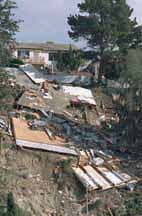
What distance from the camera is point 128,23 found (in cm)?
4612

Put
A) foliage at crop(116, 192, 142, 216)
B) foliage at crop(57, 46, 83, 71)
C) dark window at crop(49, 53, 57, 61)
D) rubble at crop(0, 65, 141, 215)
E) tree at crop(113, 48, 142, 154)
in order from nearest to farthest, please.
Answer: foliage at crop(116, 192, 142, 216)
rubble at crop(0, 65, 141, 215)
tree at crop(113, 48, 142, 154)
foliage at crop(57, 46, 83, 71)
dark window at crop(49, 53, 57, 61)

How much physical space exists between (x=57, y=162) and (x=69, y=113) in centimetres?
663

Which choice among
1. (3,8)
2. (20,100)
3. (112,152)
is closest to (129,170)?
(112,152)

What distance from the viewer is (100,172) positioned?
32.0m

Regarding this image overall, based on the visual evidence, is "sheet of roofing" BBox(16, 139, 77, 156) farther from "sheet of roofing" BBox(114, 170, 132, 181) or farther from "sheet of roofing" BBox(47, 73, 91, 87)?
"sheet of roofing" BBox(47, 73, 91, 87)

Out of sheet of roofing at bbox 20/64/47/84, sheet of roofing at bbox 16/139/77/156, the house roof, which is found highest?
the house roof

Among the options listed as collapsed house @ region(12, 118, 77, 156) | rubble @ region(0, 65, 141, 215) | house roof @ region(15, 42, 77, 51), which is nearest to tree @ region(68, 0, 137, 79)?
rubble @ region(0, 65, 141, 215)

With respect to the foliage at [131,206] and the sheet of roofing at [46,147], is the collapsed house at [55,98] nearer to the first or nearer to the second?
the sheet of roofing at [46,147]

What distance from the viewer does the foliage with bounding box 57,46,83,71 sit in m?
49.4

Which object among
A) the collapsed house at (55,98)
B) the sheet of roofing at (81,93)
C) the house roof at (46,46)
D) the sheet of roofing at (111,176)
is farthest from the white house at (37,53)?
the sheet of roofing at (111,176)

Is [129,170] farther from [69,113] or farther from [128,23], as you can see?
[128,23]

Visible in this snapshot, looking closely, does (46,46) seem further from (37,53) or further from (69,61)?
(69,61)

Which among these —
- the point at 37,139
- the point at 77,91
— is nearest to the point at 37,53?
the point at 77,91

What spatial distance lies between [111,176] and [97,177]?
822 millimetres
